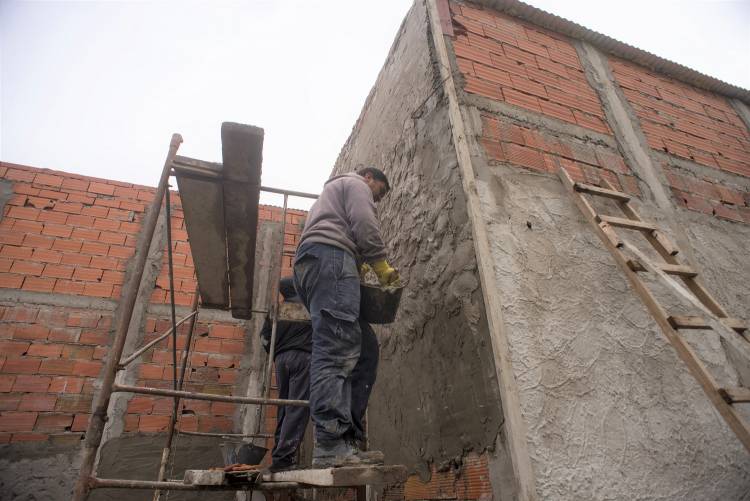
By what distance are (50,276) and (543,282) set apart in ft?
13.3

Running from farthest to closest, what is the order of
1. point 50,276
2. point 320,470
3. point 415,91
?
point 50,276, point 415,91, point 320,470

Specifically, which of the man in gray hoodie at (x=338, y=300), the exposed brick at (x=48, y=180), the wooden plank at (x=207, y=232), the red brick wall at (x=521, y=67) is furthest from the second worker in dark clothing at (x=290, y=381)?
the exposed brick at (x=48, y=180)

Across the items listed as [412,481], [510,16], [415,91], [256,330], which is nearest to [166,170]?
[415,91]

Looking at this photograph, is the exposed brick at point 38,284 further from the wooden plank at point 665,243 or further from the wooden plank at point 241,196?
the wooden plank at point 665,243

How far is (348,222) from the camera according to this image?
2074mm

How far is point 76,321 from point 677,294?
4.37 metres

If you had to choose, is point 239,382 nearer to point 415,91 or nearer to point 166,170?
point 166,170

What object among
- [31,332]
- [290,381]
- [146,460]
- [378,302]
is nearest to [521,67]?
[378,302]

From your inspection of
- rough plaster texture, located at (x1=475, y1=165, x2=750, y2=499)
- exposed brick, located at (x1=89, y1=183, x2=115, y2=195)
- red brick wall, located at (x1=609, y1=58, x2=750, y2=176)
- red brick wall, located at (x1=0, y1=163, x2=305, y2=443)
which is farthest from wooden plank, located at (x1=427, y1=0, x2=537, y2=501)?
exposed brick, located at (x1=89, y1=183, x2=115, y2=195)

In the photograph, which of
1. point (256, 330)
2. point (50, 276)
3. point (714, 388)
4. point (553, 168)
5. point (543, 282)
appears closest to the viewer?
point (714, 388)

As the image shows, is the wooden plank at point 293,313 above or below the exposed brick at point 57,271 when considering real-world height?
below

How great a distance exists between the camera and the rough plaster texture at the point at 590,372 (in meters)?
1.61

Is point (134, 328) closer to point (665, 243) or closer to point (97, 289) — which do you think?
point (97, 289)

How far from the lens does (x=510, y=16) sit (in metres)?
3.28
